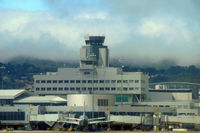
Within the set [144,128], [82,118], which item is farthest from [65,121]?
[144,128]

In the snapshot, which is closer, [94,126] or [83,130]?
[83,130]

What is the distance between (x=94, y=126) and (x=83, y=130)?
12.8 m

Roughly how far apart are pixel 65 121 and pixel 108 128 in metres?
15.3

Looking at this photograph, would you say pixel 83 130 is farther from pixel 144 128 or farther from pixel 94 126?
pixel 144 128

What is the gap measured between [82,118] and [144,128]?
24219mm

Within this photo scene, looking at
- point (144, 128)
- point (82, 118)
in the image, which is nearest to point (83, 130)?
point (82, 118)

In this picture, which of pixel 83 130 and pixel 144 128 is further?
pixel 144 128

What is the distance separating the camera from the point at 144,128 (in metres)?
200

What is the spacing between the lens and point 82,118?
19062cm

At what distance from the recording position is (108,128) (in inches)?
7726

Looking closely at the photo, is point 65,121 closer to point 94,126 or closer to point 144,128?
point 94,126

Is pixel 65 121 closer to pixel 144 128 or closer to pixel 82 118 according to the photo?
pixel 82 118

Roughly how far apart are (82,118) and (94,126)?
29.2 ft

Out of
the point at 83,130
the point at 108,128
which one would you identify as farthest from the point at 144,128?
the point at 83,130
